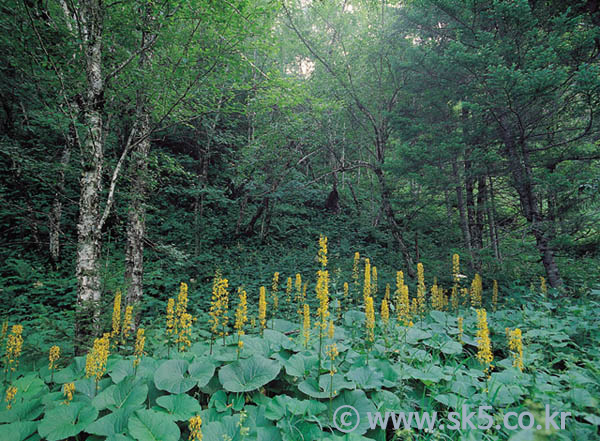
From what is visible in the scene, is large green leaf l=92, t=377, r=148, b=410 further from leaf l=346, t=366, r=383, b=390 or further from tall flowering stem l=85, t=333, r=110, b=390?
leaf l=346, t=366, r=383, b=390

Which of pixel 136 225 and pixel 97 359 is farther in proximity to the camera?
pixel 136 225

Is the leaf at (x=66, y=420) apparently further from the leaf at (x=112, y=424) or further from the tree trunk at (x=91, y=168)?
the tree trunk at (x=91, y=168)

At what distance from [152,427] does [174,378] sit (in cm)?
46

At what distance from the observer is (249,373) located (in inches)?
85.7

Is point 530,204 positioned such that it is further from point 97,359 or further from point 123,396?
point 97,359

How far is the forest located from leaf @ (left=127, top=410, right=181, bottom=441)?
13mm

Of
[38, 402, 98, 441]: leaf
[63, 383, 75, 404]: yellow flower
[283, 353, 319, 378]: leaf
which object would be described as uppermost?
[283, 353, 319, 378]: leaf

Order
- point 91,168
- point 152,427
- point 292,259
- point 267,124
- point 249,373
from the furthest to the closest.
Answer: point 267,124
point 292,259
point 91,168
point 249,373
point 152,427

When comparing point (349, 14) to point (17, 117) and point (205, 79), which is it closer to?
point (205, 79)

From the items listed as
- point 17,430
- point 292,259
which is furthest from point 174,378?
point 292,259

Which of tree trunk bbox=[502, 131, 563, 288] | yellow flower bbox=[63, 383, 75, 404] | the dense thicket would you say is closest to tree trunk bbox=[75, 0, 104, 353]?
the dense thicket

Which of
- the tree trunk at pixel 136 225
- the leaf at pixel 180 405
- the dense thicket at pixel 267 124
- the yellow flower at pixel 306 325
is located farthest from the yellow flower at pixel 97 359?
the tree trunk at pixel 136 225

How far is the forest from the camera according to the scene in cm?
191

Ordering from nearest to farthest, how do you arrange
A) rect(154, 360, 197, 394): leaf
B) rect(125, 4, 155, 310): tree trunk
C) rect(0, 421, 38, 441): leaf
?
1. rect(0, 421, 38, 441): leaf
2. rect(154, 360, 197, 394): leaf
3. rect(125, 4, 155, 310): tree trunk
